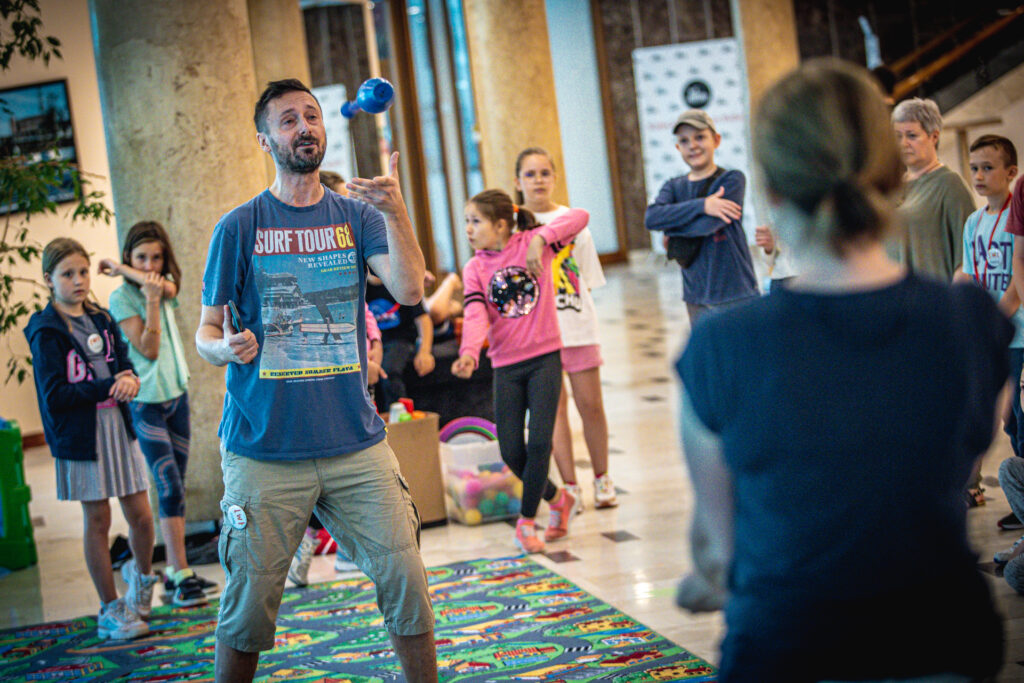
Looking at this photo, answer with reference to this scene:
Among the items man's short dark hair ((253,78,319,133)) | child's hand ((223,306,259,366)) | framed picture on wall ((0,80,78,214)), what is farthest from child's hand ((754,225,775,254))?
framed picture on wall ((0,80,78,214))

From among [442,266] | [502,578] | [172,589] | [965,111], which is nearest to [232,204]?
[172,589]

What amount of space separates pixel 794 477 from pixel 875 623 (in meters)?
0.19

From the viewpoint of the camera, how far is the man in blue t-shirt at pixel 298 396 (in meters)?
2.58

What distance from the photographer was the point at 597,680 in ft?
10.5

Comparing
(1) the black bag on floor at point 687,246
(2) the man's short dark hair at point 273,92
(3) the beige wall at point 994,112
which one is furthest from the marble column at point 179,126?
(3) the beige wall at point 994,112

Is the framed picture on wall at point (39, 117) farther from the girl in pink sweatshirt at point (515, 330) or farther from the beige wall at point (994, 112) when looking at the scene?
the beige wall at point (994, 112)

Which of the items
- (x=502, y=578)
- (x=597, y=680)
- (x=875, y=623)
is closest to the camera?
(x=875, y=623)

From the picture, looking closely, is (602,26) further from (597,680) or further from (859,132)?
(859,132)

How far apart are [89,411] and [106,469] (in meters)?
0.25

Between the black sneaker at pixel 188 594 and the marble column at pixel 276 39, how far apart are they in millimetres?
6673

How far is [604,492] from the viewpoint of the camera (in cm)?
543

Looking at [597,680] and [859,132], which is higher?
[859,132]

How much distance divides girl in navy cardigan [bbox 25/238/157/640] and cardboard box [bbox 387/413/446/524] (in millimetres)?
1344

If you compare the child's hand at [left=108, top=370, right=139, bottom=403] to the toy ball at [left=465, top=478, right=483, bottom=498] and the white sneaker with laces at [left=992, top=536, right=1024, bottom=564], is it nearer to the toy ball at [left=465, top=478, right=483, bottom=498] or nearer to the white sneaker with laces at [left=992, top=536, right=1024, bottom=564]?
the toy ball at [left=465, top=478, right=483, bottom=498]
